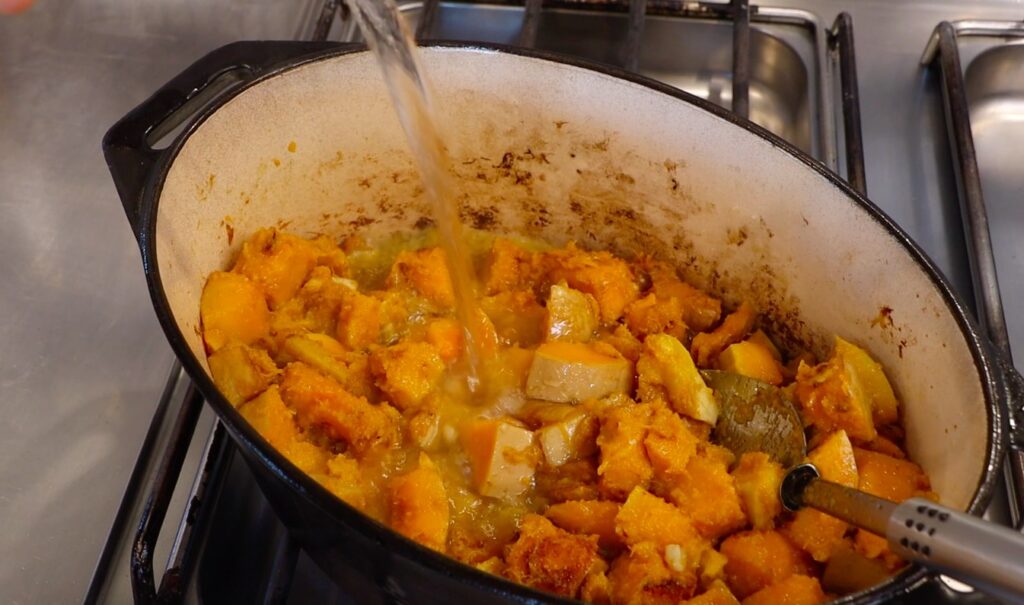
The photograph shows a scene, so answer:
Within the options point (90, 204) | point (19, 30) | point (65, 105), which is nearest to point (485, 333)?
point (90, 204)

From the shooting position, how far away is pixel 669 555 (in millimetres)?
982

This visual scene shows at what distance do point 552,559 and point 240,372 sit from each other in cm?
43

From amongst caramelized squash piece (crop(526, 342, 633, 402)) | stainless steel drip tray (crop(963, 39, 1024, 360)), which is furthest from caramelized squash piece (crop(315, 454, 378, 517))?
stainless steel drip tray (crop(963, 39, 1024, 360))

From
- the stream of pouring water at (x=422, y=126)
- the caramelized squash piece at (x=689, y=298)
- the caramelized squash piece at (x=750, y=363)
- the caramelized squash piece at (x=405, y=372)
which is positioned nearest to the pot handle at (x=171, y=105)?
the stream of pouring water at (x=422, y=126)

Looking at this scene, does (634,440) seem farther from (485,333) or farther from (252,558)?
(252,558)

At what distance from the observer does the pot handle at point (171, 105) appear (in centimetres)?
103

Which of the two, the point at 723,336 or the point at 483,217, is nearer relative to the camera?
the point at 723,336

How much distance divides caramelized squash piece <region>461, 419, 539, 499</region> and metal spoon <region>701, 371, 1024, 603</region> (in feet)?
0.81

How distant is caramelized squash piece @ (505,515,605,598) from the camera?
99 cm

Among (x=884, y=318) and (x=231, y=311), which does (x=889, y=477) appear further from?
(x=231, y=311)

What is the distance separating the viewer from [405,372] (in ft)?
3.84

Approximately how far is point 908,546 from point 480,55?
846 mm

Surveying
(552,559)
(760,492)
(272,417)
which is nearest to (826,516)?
(760,492)

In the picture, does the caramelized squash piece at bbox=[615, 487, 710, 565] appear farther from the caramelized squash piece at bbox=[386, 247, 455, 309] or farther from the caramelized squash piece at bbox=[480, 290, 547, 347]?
the caramelized squash piece at bbox=[386, 247, 455, 309]
